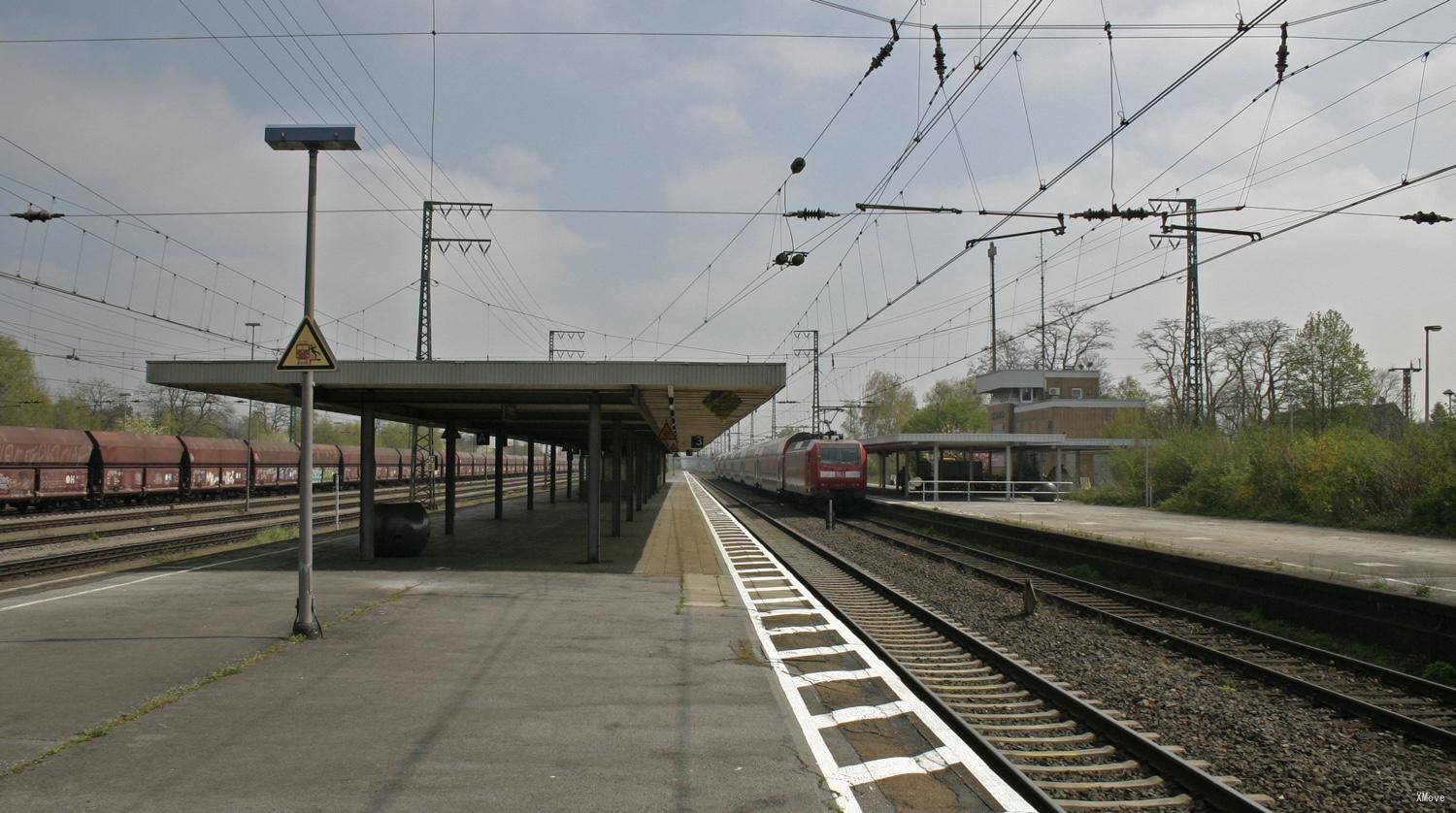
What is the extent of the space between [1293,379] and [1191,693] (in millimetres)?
49151

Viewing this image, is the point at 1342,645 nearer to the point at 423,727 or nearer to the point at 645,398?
the point at 423,727

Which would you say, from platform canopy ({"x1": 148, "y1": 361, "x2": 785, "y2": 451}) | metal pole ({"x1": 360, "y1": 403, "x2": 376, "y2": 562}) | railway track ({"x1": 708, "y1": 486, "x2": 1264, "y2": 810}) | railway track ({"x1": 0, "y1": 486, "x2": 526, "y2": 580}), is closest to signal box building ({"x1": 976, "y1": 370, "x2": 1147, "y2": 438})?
platform canopy ({"x1": 148, "y1": 361, "x2": 785, "y2": 451})

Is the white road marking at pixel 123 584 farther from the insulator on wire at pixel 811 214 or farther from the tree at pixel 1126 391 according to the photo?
the tree at pixel 1126 391

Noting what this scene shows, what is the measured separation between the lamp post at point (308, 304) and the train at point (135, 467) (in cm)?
1492

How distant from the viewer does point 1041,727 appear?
716 centimetres

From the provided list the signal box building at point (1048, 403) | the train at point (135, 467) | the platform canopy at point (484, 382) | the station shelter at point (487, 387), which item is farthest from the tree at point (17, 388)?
the signal box building at point (1048, 403)

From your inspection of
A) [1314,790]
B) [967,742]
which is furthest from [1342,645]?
[967,742]

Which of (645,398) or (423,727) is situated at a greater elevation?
(645,398)

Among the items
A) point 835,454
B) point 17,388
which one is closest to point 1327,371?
point 835,454

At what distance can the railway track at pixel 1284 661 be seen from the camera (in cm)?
767

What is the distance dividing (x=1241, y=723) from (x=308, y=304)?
962 centimetres

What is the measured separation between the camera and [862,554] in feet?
69.7

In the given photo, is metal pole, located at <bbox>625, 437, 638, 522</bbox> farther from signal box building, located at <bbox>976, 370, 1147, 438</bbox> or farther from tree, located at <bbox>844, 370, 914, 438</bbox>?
tree, located at <bbox>844, 370, 914, 438</bbox>

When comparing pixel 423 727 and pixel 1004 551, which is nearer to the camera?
pixel 423 727
